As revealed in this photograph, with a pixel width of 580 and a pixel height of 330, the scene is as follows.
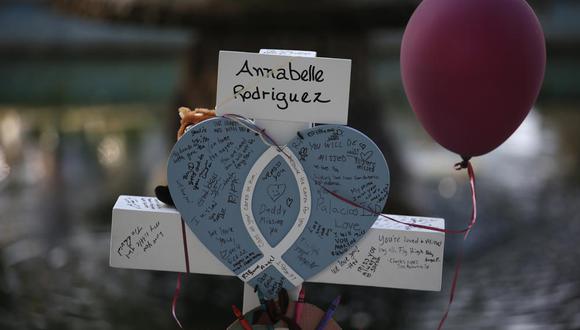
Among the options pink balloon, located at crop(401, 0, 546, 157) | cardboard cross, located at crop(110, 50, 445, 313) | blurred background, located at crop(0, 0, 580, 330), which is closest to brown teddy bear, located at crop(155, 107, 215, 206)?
cardboard cross, located at crop(110, 50, 445, 313)

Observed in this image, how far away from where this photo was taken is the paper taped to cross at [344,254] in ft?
5.35

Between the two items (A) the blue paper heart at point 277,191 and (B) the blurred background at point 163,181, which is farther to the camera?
(B) the blurred background at point 163,181

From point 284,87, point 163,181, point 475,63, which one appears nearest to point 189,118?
point 284,87

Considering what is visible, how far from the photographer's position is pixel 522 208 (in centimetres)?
470

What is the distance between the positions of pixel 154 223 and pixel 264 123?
9.8 inches

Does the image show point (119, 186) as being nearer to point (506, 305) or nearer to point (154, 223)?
point (506, 305)

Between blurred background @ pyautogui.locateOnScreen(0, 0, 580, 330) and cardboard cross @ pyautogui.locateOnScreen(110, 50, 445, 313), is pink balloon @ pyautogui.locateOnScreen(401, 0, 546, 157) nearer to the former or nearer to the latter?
cardboard cross @ pyautogui.locateOnScreen(110, 50, 445, 313)

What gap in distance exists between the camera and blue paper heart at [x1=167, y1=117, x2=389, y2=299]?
1.60m

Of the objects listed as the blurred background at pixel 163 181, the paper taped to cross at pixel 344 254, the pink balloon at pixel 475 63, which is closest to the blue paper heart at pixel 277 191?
the paper taped to cross at pixel 344 254

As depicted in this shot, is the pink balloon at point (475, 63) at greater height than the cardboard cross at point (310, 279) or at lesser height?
greater

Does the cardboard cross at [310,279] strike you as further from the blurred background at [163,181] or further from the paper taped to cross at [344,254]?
the blurred background at [163,181]

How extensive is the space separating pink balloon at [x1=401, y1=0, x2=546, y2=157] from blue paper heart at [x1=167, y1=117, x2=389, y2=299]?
0.74ft

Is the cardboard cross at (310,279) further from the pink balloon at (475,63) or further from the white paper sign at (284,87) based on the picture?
the pink balloon at (475,63)

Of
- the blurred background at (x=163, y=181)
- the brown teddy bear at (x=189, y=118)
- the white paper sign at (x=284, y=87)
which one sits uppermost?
the white paper sign at (x=284, y=87)
